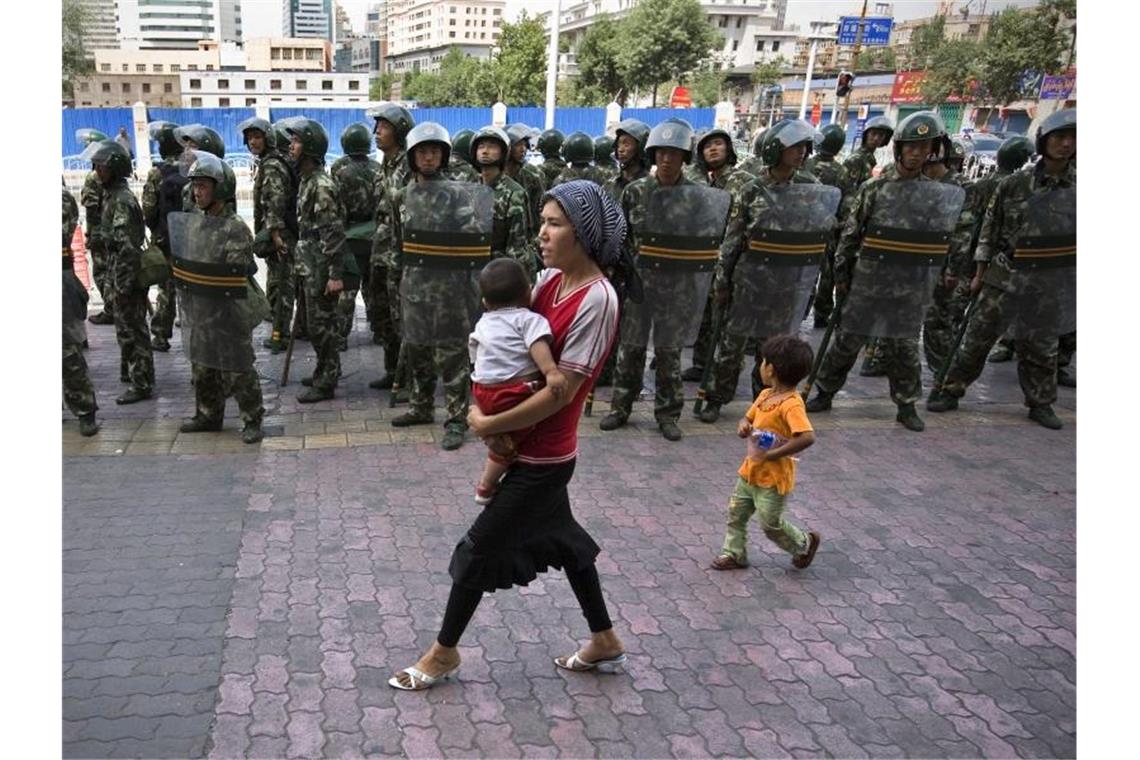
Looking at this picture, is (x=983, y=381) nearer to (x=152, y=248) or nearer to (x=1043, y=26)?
(x=1043, y=26)

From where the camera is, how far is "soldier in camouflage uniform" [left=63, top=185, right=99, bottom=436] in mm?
4707

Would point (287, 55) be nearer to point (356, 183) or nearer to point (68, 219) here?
point (356, 183)

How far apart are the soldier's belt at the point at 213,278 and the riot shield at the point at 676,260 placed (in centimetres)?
244

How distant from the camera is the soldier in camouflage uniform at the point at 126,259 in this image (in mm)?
5535

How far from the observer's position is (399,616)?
312 centimetres

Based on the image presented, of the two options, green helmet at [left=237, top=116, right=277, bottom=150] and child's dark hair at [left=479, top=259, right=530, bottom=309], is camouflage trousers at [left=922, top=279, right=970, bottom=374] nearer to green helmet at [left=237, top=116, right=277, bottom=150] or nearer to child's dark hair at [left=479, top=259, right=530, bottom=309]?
child's dark hair at [left=479, top=259, right=530, bottom=309]

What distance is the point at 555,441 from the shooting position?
2.42 m

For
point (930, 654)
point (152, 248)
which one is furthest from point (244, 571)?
point (152, 248)

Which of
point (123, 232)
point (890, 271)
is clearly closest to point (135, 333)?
point (123, 232)

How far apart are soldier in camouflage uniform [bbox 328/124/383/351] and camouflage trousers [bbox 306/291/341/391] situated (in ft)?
1.03

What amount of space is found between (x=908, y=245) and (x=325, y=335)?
14.0ft

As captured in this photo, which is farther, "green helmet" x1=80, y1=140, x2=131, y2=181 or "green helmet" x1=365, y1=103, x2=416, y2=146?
"green helmet" x1=365, y1=103, x2=416, y2=146

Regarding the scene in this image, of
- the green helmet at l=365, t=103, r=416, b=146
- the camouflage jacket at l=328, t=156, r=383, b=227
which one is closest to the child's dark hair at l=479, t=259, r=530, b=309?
the green helmet at l=365, t=103, r=416, b=146

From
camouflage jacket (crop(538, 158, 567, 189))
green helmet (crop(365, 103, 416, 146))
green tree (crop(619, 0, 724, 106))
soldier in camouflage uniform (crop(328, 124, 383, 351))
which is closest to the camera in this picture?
green helmet (crop(365, 103, 416, 146))
